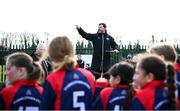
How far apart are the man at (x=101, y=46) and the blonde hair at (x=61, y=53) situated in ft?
28.1

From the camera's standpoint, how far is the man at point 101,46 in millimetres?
13562

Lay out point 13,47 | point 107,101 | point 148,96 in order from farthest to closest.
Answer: point 13,47 → point 107,101 → point 148,96

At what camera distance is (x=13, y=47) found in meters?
18.4

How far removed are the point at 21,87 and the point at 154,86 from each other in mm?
1435

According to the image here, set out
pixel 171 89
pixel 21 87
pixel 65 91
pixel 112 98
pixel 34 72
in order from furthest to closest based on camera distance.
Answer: pixel 112 98, pixel 34 72, pixel 21 87, pixel 65 91, pixel 171 89

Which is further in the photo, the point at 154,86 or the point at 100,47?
the point at 100,47

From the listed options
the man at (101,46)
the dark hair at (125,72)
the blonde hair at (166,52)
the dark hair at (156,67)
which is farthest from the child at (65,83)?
the man at (101,46)

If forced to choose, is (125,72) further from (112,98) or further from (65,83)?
(65,83)

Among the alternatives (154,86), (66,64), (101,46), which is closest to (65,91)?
(66,64)

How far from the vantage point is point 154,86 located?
14.5 feet

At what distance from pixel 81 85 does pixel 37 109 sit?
58 cm

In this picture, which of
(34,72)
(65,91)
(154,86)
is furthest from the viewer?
(34,72)

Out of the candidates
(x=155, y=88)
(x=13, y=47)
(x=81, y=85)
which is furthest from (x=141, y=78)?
(x=13, y=47)

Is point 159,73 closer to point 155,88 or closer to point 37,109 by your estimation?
point 155,88
